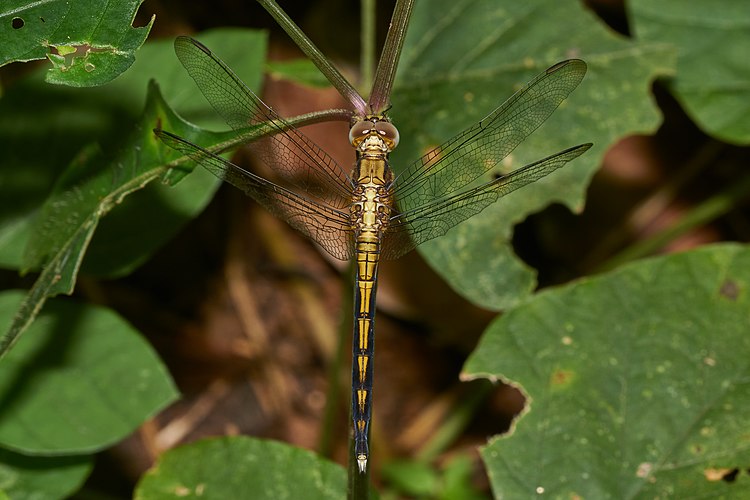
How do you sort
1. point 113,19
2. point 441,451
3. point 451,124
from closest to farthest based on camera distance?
point 113,19, point 451,124, point 441,451

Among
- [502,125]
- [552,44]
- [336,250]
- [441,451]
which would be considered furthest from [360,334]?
[441,451]

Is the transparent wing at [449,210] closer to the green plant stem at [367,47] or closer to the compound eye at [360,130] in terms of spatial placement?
the compound eye at [360,130]

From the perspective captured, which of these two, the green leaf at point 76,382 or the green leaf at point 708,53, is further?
the green leaf at point 708,53

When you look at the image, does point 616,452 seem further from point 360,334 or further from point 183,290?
point 183,290

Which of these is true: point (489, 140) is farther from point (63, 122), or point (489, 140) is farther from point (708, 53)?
point (708, 53)

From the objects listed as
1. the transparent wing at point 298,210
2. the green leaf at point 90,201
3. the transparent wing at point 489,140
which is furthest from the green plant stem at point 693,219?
the green leaf at point 90,201

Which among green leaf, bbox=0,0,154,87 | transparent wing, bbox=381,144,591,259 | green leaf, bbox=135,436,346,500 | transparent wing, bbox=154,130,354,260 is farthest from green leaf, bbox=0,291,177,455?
green leaf, bbox=0,0,154,87

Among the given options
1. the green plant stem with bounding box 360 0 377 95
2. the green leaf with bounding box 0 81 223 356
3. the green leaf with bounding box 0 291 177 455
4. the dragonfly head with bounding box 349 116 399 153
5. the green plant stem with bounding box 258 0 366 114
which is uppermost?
the green plant stem with bounding box 360 0 377 95

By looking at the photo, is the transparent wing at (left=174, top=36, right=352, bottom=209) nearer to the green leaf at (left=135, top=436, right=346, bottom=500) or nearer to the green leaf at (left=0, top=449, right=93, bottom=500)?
the green leaf at (left=135, top=436, right=346, bottom=500)
